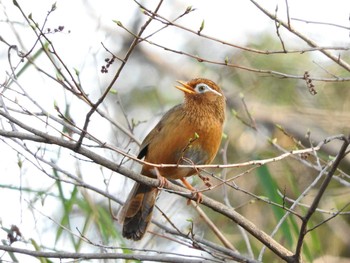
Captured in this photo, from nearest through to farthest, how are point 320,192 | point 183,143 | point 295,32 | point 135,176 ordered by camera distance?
1. point 320,192
2. point 135,176
3. point 295,32
4. point 183,143

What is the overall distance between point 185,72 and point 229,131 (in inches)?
74.7

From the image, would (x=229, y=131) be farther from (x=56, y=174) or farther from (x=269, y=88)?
(x=56, y=174)

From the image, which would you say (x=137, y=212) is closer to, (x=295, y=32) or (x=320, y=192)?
(x=295, y=32)

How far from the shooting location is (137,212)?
6.14 m

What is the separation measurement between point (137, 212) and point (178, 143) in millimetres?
649

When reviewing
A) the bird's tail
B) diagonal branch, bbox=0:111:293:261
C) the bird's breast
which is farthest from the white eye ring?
diagonal branch, bbox=0:111:293:261

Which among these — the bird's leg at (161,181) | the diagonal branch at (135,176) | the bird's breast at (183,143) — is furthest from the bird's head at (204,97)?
the diagonal branch at (135,176)

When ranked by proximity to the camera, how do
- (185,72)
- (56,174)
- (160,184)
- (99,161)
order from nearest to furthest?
(99,161) < (160,184) < (56,174) < (185,72)

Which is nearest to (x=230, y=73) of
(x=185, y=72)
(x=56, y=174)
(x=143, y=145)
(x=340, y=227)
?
(x=185, y=72)

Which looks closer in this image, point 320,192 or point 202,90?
point 320,192

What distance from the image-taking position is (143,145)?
623 cm

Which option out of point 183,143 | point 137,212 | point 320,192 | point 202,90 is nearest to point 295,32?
point 320,192

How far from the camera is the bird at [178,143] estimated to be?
5.91 metres

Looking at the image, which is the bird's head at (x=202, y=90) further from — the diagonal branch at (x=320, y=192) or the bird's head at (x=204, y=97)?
the diagonal branch at (x=320, y=192)
